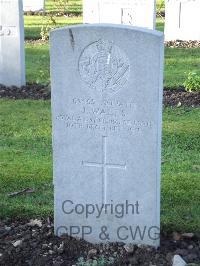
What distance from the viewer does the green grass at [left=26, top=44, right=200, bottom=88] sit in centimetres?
948

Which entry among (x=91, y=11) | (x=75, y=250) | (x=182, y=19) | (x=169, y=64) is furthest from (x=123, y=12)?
(x=75, y=250)

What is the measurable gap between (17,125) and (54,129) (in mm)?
3143

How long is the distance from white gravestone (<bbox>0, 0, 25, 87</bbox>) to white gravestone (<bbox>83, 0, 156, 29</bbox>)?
3167 mm

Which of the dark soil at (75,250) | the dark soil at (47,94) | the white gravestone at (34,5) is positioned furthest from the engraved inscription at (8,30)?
the white gravestone at (34,5)

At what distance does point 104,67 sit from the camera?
12.7 feet

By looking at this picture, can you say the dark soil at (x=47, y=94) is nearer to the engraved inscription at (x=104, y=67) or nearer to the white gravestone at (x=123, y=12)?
the white gravestone at (x=123, y=12)

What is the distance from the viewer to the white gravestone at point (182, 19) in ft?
42.9

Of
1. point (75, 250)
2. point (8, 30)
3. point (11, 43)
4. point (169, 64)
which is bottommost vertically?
point (75, 250)

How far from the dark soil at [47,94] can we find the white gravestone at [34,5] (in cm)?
1006

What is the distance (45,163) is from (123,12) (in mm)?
6839

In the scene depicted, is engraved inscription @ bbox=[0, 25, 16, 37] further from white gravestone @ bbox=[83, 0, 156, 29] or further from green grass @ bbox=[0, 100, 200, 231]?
white gravestone @ bbox=[83, 0, 156, 29]

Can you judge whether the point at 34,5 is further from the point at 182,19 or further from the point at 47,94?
the point at 47,94

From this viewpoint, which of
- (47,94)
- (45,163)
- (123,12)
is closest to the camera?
(45,163)

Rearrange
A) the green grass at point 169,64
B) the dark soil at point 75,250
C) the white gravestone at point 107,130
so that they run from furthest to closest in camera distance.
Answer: the green grass at point 169,64, the dark soil at point 75,250, the white gravestone at point 107,130
